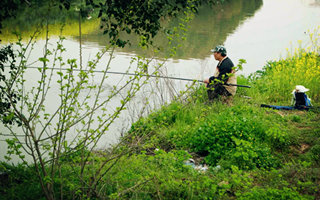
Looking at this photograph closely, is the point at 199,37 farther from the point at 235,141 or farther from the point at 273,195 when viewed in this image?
the point at 273,195

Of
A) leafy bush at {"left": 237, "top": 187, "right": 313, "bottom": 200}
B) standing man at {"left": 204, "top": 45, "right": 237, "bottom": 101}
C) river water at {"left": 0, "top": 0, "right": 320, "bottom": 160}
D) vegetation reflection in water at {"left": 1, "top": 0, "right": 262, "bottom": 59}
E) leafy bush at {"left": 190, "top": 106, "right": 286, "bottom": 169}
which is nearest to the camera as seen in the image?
leafy bush at {"left": 237, "top": 187, "right": 313, "bottom": 200}

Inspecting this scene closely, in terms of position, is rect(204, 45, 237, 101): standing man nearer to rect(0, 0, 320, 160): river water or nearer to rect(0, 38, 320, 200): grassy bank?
rect(0, 38, 320, 200): grassy bank

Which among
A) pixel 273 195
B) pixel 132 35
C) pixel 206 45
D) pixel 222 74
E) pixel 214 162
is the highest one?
pixel 132 35

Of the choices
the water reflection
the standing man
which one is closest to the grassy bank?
the standing man

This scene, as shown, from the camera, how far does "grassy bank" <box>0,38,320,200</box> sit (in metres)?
3.29

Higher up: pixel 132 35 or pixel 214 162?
pixel 132 35

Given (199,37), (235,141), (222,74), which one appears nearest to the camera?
(235,141)

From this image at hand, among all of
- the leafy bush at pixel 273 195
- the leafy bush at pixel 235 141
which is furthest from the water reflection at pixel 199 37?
the leafy bush at pixel 273 195

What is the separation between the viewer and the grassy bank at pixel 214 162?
3.29 meters

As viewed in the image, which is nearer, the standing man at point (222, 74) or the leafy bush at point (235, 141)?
the leafy bush at point (235, 141)

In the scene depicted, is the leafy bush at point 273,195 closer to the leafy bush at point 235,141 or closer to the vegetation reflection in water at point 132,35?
the leafy bush at point 235,141

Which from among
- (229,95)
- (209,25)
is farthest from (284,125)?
(209,25)

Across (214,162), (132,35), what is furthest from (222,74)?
(132,35)

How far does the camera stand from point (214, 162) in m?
4.48
